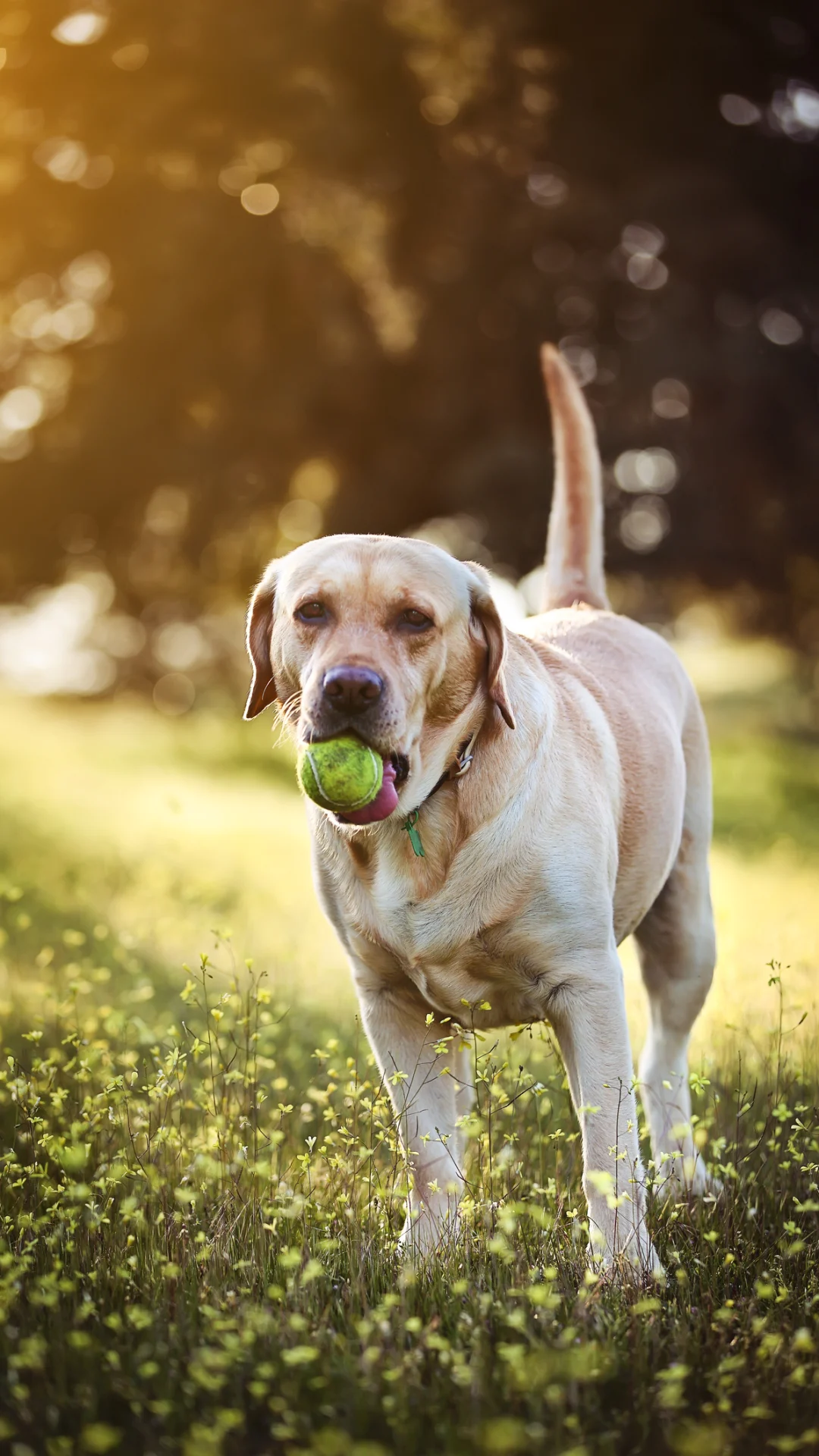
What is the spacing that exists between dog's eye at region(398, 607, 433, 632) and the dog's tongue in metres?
0.33

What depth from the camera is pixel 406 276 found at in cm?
1371

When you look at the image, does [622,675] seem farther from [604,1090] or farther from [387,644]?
[604,1090]

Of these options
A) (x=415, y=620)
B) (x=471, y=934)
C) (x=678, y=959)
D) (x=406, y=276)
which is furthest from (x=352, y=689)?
(x=406, y=276)

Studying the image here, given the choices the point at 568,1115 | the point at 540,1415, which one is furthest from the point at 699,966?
the point at 540,1415

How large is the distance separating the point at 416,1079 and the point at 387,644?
50.1 inches

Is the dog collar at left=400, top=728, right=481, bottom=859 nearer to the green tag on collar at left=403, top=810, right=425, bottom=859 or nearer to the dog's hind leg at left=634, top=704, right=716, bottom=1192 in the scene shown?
the green tag on collar at left=403, top=810, right=425, bottom=859

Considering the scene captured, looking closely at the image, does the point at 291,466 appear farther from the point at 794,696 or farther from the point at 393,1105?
the point at 393,1105

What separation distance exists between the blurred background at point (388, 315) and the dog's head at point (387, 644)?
658 cm

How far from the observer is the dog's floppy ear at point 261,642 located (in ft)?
11.3

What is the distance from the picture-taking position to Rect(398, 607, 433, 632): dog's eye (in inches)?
121

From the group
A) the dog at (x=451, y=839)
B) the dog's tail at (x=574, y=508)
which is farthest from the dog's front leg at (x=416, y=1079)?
the dog's tail at (x=574, y=508)

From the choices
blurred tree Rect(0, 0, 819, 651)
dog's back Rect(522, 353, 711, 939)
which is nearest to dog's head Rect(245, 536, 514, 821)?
dog's back Rect(522, 353, 711, 939)

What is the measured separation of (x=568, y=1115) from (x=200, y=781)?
9.81 m

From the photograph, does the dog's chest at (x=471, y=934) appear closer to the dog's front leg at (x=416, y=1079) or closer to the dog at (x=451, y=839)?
the dog at (x=451, y=839)
